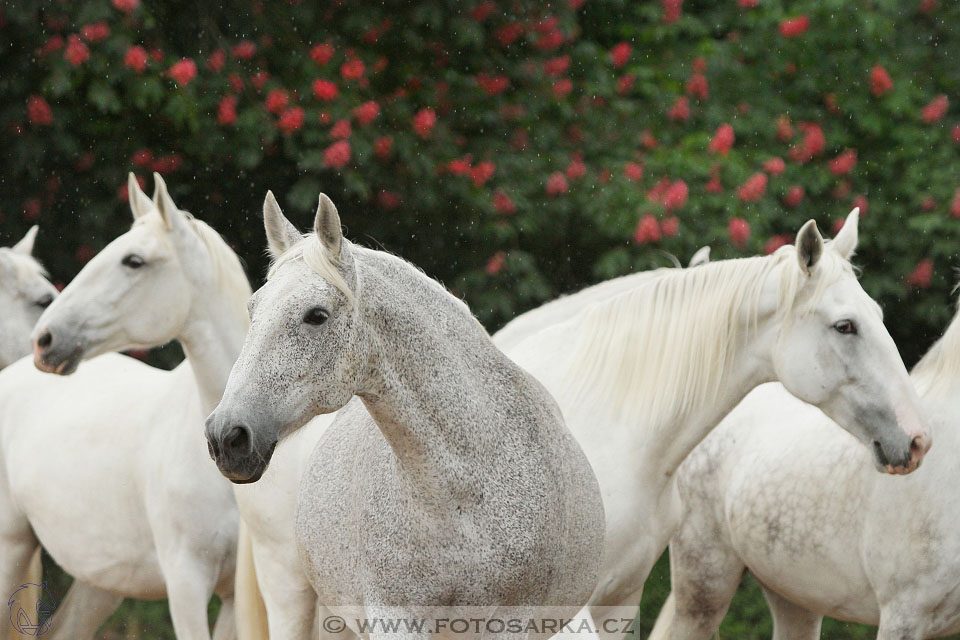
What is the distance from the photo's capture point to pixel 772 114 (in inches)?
272

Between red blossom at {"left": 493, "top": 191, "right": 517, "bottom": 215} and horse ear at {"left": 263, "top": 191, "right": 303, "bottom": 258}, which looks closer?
horse ear at {"left": 263, "top": 191, "right": 303, "bottom": 258}

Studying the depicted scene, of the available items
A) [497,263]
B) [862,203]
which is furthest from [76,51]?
[862,203]

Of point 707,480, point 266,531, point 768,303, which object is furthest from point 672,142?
point 266,531

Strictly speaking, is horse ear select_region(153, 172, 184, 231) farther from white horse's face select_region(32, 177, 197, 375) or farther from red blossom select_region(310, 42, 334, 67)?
red blossom select_region(310, 42, 334, 67)

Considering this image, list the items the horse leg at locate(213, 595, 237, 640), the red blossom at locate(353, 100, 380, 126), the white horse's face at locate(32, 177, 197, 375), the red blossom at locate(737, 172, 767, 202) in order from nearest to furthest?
1. the white horse's face at locate(32, 177, 197, 375)
2. the horse leg at locate(213, 595, 237, 640)
3. the red blossom at locate(353, 100, 380, 126)
4. the red blossom at locate(737, 172, 767, 202)

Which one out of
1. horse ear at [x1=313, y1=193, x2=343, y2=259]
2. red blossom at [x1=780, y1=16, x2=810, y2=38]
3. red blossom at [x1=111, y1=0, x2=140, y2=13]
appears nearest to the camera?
horse ear at [x1=313, y1=193, x2=343, y2=259]

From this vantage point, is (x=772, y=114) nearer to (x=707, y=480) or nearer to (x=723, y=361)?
(x=707, y=480)

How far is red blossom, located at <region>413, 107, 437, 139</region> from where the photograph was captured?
19.9 ft

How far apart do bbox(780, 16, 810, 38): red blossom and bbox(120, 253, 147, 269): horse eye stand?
3.89 m

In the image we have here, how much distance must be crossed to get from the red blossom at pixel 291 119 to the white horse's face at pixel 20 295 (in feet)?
4.20

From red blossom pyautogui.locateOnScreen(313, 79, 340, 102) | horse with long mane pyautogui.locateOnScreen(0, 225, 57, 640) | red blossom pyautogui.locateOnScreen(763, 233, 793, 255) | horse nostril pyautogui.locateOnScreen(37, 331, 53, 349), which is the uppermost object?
red blossom pyautogui.locateOnScreen(313, 79, 340, 102)

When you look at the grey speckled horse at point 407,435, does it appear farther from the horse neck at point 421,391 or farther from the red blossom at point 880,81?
the red blossom at point 880,81

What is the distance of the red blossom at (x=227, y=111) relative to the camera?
19.2 feet

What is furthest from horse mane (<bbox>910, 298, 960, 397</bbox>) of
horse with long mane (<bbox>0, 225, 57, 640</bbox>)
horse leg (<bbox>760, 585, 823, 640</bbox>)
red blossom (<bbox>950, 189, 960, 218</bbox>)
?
horse with long mane (<bbox>0, 225, 57, 640</bbox>)
